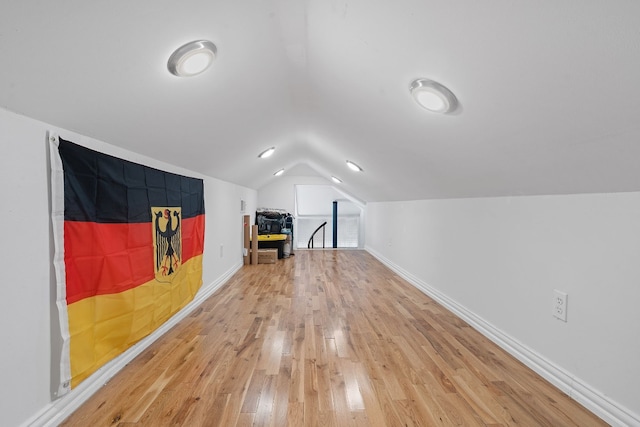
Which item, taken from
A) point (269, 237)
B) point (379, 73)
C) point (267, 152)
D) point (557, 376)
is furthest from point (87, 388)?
point (269, 237)

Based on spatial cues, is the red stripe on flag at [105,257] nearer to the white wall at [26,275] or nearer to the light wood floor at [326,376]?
the white wall at [26,275]

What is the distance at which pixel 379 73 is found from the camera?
167 centimetres

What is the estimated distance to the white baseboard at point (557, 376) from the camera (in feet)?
4.93

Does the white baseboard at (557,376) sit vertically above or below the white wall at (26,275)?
below

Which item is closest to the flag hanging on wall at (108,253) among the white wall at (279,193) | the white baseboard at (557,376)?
the white baseboard at (557,376)

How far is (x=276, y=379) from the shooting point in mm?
1953

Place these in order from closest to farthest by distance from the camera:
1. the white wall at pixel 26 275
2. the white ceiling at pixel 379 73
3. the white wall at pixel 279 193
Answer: the white ceiling at pixel 379 73, the white wall at pixel 26 275, the white wall at pixel 279 193

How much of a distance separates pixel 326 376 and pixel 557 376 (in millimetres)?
1395

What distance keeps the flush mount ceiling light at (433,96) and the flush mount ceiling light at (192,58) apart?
3.33 feet

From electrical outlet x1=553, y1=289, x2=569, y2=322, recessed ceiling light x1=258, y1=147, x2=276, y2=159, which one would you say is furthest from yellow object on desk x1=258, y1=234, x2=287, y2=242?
electrical outlet x1=553, y1=289, x2=569, y2=322

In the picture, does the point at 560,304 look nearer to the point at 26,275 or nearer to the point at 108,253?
the point at 108,253

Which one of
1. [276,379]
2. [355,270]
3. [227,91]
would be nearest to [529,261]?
[276,379]

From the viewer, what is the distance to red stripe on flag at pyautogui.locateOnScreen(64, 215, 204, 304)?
1.52 metres

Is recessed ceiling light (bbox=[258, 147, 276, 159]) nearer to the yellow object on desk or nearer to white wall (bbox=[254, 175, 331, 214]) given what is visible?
the yellow object on desk
